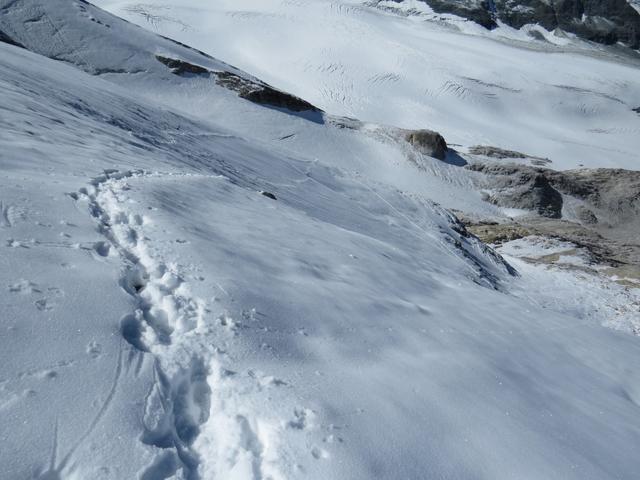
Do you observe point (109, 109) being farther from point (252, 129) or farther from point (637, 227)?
point (637, 227)

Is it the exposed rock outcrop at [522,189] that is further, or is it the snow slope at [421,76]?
the snow slope at [421,76]

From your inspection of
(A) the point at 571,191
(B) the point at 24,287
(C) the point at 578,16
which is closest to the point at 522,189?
(A) the point at 571,191

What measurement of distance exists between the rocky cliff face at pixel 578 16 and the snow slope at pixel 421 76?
109ft

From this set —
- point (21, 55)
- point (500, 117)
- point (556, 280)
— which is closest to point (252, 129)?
point (21, 55)

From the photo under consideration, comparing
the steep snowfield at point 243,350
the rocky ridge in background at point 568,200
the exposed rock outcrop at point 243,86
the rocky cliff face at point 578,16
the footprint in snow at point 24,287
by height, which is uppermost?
the rocky cliff face at point 578,16

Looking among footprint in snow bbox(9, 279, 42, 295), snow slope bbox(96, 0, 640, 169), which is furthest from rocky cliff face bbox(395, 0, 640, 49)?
footprint in snow bbox(9, 279, 42, 295)

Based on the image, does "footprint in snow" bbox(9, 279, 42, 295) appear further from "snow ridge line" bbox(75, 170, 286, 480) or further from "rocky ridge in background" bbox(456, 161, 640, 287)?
"rocky ridge in background" bbox(456, 161, 640, 287)

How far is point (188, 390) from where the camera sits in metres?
3.40

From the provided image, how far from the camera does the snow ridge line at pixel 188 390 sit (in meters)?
2.93

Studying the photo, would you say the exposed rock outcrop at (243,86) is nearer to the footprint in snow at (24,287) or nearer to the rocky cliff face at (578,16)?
the footprint in snow at (24,287)

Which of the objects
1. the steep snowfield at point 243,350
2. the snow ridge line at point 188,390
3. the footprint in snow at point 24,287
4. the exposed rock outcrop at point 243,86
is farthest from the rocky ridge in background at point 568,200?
the footprint in snow at point 24,287

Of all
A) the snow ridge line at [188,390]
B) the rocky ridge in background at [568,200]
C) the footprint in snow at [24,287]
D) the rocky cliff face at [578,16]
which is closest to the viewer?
the snow ridge line at [188,390]

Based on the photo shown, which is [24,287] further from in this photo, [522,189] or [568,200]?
[568,200]

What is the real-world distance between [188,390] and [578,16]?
5341 inches
